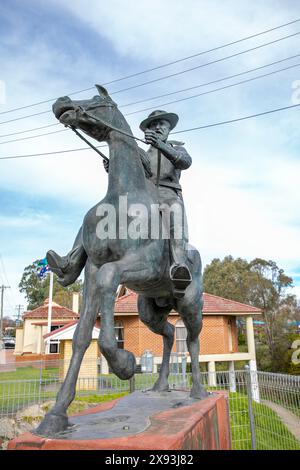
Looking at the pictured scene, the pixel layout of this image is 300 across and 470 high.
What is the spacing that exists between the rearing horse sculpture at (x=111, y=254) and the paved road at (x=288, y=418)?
4.90 m

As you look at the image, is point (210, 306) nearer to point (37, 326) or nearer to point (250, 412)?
point (250, 412)

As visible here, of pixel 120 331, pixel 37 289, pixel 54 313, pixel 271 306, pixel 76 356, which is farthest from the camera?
pixel 37 289

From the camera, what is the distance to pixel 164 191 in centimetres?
444

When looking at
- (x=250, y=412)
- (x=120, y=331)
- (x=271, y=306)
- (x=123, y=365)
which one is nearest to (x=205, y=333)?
(x=120, y=331)

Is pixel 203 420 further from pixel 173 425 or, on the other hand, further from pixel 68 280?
pixel 68 280

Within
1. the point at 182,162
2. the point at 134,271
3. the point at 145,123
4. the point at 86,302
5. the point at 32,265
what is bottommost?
the point at 86,302

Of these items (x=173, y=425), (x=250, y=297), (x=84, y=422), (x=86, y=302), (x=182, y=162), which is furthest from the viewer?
(x=250, y=297)

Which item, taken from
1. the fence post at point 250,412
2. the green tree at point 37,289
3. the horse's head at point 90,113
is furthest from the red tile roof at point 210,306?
the green tree at point 37,289

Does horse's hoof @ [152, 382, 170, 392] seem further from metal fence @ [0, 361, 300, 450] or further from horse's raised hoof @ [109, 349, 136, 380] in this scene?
metal fence @ [0, 361, 300, 450]

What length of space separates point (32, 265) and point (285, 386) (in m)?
62.7

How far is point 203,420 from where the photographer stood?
3459 millimetres

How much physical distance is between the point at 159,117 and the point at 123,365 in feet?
9.57

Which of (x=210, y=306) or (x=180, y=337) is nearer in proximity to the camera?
(x=180, y=337)

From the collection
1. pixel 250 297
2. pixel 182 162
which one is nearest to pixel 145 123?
pixel 182 162
